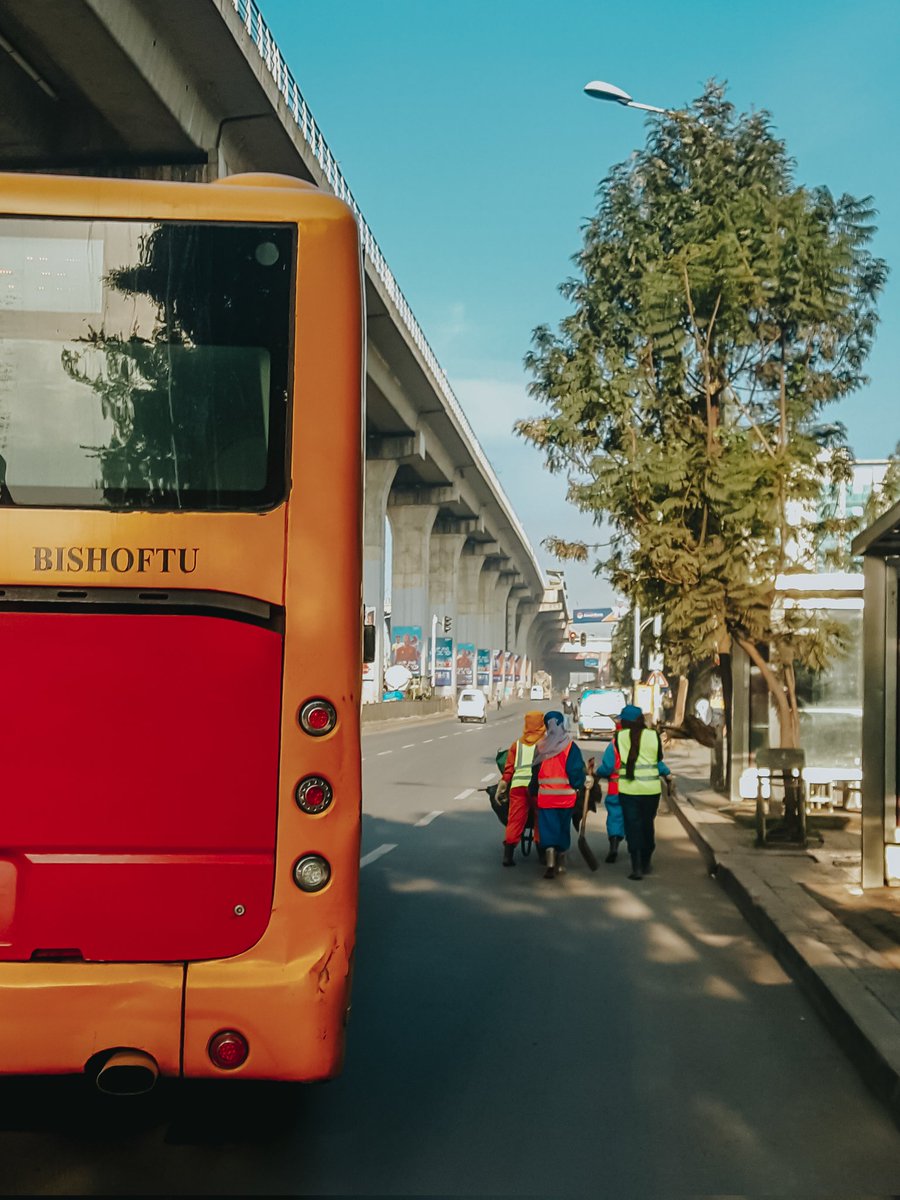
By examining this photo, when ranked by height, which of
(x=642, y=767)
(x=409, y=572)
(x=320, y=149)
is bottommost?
(x=642, y=767)

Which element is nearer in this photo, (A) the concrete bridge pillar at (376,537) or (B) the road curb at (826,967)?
(B) the road curb at (826,967)

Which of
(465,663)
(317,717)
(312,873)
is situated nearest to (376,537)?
(465,663)

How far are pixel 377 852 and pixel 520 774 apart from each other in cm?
226

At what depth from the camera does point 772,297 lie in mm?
17125

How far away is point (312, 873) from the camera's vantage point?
4699 mm

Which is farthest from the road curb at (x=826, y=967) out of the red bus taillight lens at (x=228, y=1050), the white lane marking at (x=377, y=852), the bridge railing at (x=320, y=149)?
the bridge railing at (x=320, y=149)

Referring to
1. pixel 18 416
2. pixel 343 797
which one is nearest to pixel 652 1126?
pixel 343 797

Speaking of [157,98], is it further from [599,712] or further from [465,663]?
[465,663]

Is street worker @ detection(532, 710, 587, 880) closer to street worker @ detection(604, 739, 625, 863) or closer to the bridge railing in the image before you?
street worker @ detection(604, 739, 625, 863)

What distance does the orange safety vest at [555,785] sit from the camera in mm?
12852

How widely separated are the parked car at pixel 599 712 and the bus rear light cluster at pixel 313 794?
4186 centimetres

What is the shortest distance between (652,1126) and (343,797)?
74.4 inches

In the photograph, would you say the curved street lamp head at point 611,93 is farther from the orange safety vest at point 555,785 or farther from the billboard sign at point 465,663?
the billboard sign at point 465,663

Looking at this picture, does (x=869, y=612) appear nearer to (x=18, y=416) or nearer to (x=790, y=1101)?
(x=790, y=1101)
